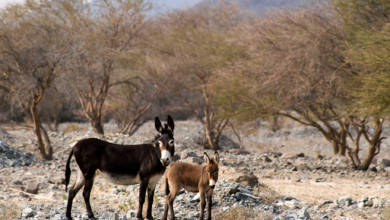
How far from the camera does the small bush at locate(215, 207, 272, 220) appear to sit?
6.70m

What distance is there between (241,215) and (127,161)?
1.92 metres

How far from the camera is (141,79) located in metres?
23.6

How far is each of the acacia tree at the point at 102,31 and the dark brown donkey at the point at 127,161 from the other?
54.6ft

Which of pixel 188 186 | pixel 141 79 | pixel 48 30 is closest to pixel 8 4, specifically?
pixel 48 30

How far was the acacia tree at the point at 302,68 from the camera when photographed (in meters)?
15.3

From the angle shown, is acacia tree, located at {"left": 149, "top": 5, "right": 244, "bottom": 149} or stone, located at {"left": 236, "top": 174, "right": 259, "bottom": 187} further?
acacia tree, located at {"left": 149, "top": 5, "right": 244, "bottom": 149}

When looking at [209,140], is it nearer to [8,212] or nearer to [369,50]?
[369,50]

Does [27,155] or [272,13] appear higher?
[272,13]

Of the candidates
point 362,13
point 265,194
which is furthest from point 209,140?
point 265,194

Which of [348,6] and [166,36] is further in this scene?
[166,36]

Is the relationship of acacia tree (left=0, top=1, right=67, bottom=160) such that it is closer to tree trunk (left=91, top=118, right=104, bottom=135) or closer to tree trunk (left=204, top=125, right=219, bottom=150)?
tree trunk (left=91, top=118, right=104, bottom=135)

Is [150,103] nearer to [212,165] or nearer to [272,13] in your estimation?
[272,13]

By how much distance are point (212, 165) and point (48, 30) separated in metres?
12.5

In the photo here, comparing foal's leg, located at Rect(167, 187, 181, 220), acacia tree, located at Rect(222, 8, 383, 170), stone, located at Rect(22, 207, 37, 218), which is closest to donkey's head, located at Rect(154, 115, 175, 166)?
foal's leg, located at Rect(167, 187, 181, 220)
